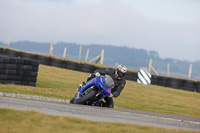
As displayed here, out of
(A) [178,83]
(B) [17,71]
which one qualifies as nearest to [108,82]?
(B) [17,71]

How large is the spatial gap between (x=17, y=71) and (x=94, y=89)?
16.8 ft

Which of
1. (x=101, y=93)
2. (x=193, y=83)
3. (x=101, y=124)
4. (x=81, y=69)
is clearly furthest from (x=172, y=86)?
(x=101, y=124)

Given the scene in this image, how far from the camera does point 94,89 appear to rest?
35.7 feet

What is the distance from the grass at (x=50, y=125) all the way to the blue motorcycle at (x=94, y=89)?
4105 mm

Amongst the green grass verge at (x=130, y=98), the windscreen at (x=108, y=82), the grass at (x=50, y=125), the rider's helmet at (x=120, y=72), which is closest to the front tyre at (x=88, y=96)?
the windscreen at (x=108, y=82)

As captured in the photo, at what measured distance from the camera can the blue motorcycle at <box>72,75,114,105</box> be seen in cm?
1081

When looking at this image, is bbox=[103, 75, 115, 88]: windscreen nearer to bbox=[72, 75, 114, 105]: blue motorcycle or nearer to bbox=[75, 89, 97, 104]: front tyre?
bbox=[72, 75, 114, 105]: blue motorcycle

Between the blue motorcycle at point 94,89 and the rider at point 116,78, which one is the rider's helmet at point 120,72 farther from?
the blue motorcycle at point 94,89

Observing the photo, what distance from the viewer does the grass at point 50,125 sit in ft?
18.0

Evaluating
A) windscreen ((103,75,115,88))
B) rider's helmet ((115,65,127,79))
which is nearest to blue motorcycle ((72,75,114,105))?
windscreen ((103,75,115,88))

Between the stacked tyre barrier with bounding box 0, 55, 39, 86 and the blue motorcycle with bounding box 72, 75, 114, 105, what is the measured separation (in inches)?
176

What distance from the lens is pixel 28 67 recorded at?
1521cm

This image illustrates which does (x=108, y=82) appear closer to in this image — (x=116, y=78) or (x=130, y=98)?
(x=116, y=78)

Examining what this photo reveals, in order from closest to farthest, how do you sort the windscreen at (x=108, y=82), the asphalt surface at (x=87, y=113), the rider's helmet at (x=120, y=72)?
the asphalt surface at (x=87, y=113), the windscreen at (x=108, y=82), the rider's helmet at (x=120, y=72)
